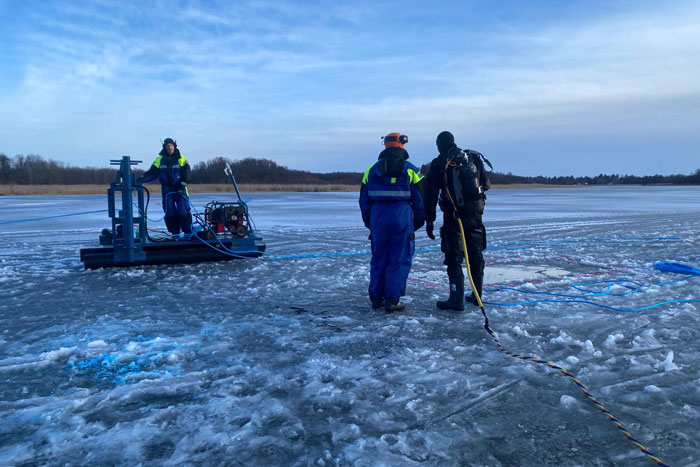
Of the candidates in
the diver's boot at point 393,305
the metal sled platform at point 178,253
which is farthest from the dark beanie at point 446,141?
the metal sled platform at point 178,253

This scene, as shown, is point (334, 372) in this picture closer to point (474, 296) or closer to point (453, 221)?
point (453, 221)

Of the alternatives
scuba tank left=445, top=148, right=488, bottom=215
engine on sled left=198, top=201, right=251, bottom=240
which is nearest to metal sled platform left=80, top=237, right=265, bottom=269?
engine on sled left=198, top=201, right=251, bottom=240

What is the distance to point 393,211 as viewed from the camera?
5.06 meters

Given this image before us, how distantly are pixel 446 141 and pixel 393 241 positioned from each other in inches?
48.4

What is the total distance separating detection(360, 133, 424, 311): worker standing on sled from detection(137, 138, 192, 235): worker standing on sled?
189 inches

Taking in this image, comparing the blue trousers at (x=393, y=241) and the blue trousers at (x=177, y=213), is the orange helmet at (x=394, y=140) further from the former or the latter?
the blue trousers at (x=177, y=213)

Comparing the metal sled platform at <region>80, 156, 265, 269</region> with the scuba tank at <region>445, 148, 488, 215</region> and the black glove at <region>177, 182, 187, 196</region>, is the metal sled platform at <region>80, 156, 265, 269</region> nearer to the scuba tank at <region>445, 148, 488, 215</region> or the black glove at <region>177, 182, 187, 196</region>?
the black glove at <region>177, 182, 187, 196</region>

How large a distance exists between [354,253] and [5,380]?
6484mm

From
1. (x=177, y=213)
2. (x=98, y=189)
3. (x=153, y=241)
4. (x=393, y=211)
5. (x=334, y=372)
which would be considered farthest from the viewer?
(x=98, y=189)

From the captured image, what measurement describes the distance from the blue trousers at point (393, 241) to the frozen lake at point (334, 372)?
0.36 m

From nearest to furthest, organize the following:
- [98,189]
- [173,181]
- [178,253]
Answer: [178,253] < [173,181] < [98,189]

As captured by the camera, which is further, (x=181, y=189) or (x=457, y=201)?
(x=181, y=189)

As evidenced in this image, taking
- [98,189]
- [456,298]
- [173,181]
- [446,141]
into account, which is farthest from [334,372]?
[98,189]

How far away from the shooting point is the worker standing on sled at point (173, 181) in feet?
28.7
